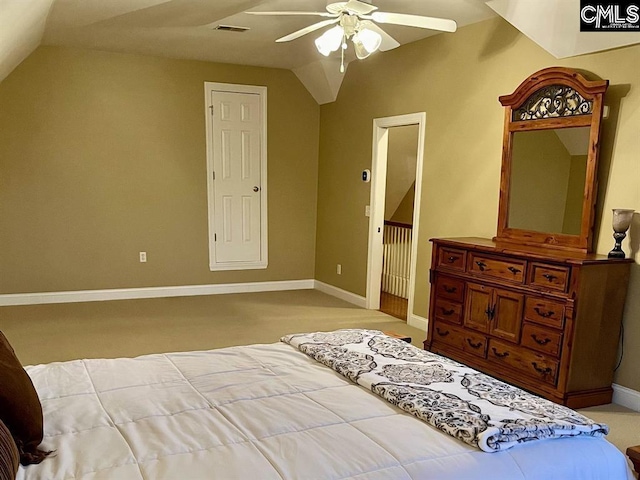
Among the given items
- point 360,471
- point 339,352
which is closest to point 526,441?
point 360,471

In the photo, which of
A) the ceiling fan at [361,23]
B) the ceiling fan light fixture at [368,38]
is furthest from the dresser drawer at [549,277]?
the ceiling fan light fixture at [368,38]

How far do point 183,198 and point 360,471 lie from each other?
5230mm

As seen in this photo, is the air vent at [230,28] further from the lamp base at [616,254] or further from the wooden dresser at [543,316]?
the lamp base at [616,254]

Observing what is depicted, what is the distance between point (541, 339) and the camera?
11.0 feet

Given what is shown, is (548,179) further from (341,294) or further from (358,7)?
(341,294)

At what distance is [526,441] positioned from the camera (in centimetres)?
162

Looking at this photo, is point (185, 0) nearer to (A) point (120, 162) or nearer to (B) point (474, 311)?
(A) point (120, 162)

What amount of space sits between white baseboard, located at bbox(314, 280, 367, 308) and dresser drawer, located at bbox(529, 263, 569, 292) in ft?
8.95

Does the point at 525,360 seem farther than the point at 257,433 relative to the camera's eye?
Yes

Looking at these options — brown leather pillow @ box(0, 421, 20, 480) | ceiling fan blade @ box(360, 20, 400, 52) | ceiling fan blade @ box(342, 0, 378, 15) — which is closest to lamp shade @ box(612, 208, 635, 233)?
ceiling fan blade @ box(360, 20, 400, 52)

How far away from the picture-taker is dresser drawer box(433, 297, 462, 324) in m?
3.99

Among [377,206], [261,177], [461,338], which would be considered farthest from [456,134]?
[261,177]

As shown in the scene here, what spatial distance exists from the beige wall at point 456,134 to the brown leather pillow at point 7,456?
3402mm

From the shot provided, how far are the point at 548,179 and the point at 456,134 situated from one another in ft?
3.47
